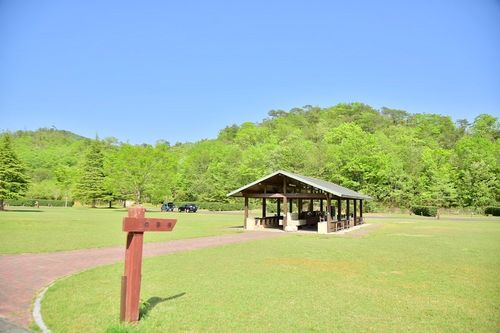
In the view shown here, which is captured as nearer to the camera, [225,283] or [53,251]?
[225,283]

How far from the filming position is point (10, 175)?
41.2 meters

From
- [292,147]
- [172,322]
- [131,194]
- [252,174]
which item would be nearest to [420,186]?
[292,147]

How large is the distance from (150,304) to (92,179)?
58.0 metres

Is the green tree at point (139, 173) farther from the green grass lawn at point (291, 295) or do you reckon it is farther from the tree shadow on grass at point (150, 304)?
the tree shadow on grass at point (150, 304)

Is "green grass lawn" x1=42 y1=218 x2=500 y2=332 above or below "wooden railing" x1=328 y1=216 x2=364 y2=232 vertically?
below

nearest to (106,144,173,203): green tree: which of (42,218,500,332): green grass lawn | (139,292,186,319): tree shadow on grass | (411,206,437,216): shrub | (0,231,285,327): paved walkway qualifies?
(411,206,437,216): shrub

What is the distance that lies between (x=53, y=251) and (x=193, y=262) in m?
5.17

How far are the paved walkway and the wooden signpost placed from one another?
1401 mm

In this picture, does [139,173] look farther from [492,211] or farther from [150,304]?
[150,304]

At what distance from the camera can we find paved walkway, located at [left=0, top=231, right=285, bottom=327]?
633 cm

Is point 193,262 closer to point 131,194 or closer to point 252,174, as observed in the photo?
point 131,194

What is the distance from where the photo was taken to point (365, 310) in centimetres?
646

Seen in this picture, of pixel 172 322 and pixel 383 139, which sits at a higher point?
pixel 383 139

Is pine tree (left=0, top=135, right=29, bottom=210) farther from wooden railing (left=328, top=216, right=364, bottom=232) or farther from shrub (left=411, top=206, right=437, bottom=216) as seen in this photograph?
shrub (left=411, top=206, right=437, bottom=216)
